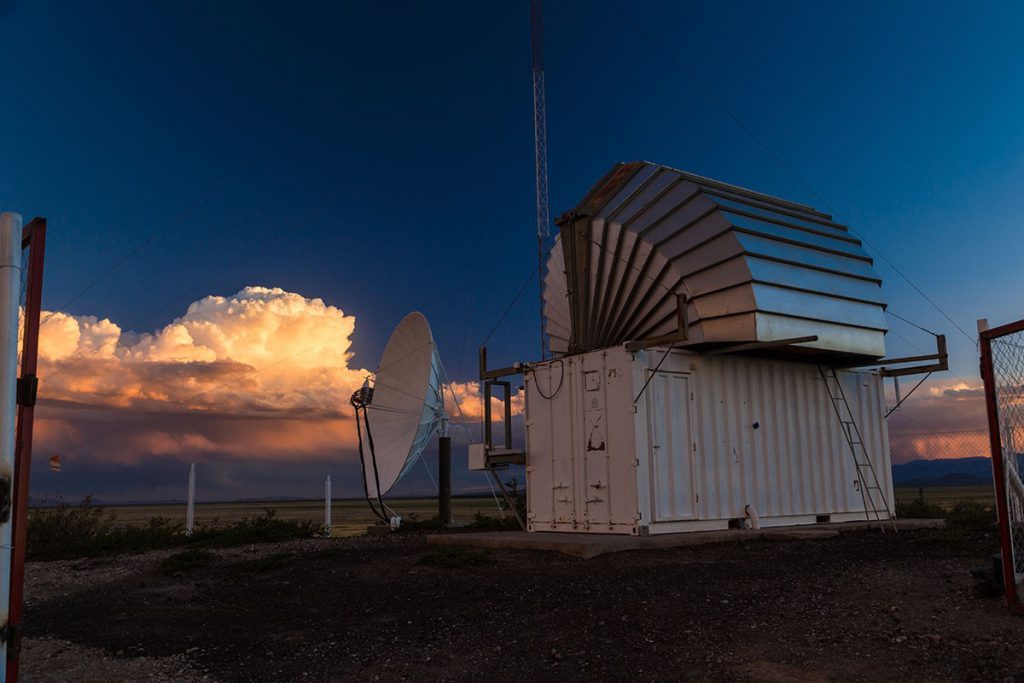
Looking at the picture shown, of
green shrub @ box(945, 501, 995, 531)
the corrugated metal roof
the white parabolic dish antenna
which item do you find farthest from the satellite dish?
green shrub @ box(945, 501, 995, 531)

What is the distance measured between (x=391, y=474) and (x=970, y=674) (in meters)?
15.9

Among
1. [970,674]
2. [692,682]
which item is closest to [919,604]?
[970,674]

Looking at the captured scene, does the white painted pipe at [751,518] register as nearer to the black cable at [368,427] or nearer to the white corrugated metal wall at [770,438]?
the white corrugated metal wall at [770,438]

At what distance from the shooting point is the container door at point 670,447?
1307 cm

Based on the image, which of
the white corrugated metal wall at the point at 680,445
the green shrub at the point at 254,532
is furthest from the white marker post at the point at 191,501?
the white corrugated metal wall at the point at 680,445

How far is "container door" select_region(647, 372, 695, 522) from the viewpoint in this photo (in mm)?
13070

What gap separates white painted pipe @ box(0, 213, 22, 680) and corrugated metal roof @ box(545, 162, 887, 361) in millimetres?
11042

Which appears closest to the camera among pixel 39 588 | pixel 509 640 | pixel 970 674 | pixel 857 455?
pixel 970 674

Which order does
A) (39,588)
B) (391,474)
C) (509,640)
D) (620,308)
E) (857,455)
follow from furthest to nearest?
(391,474) < (857,455) < (620,308) < (39,588) < (509,640)

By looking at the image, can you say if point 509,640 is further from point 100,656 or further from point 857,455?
point 857,455

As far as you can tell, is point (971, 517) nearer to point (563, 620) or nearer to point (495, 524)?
point (495, 524)

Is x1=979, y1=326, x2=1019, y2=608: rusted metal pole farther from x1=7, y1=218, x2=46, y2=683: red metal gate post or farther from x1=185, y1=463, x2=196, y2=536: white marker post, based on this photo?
x1=185, y1=463, x2=196, y2=536: white marker post

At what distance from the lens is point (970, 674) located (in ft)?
17.9

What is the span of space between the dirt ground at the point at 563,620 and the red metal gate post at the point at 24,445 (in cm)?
249
